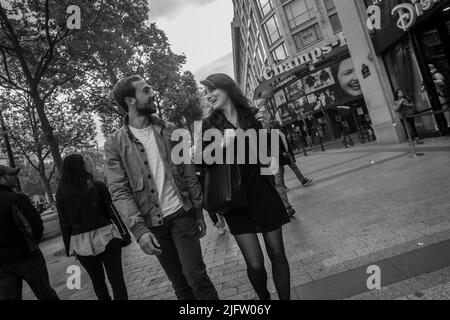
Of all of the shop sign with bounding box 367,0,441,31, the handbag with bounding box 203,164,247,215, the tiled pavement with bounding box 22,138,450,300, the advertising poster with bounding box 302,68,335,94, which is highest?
the advertising poster with bounding box 302,68,335,94

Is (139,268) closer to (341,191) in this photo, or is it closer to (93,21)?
(341,191)

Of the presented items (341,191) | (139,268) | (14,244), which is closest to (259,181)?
(14,244)

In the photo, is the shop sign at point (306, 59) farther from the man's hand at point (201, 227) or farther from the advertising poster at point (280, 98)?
the man's hand at point (201, 227)

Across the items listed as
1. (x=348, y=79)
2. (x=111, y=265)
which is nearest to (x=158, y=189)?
(x=111, y=265)

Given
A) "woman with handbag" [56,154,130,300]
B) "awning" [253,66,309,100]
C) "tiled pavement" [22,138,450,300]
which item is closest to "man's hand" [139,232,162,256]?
"woman with handbag" [56,154,130,300]

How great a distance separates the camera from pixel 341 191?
7.09 metres

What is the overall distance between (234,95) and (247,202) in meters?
0.83

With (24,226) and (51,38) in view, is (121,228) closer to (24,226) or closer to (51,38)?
(24,226)

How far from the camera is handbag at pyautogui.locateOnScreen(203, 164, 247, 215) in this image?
7.93 ft

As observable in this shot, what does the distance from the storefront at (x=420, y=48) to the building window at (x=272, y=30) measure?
2664 cm

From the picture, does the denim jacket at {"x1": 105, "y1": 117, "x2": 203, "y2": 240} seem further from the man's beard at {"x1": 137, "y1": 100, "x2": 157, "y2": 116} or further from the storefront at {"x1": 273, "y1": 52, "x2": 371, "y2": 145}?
the storefront at {"x1": 273, "y1": 52, "x2": 371, "y2": 145}

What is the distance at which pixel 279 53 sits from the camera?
38906mm

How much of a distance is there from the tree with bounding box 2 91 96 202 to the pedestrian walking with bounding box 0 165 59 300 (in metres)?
21.9

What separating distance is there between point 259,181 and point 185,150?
0.70 m
